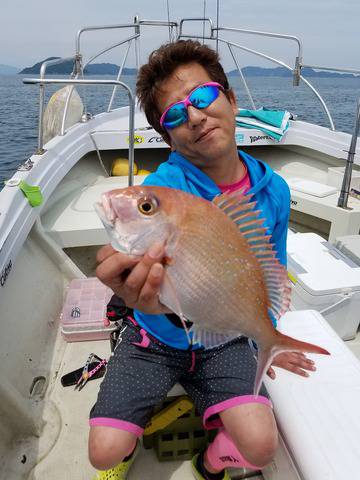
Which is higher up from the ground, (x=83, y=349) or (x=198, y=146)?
(x=198, y=146)

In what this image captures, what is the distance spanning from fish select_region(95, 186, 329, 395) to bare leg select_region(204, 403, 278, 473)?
458 mm

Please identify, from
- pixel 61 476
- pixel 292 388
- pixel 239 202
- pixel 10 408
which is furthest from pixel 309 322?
pixel 10 408

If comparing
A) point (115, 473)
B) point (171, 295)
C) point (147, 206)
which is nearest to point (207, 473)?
point (115, 473)

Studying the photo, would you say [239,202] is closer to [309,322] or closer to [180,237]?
[180,237]

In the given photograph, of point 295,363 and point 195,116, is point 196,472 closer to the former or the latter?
point 295,363

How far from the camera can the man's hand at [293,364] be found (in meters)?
1.77

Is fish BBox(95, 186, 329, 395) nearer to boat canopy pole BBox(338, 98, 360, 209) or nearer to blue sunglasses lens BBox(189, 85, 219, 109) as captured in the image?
blue sunglasses lens BBox(189, 85, 219, 109)

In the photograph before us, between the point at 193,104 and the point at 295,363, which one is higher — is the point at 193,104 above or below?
above

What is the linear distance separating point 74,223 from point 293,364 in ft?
8.26

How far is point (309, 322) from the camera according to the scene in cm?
213

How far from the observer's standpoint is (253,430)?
1658mm

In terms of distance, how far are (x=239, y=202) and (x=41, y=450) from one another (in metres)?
1.93

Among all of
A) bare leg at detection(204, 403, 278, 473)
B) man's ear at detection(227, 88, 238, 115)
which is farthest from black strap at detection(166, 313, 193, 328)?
man's ear at detection(227, 88, 238, 115)

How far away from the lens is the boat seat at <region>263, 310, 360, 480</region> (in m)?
1.47
